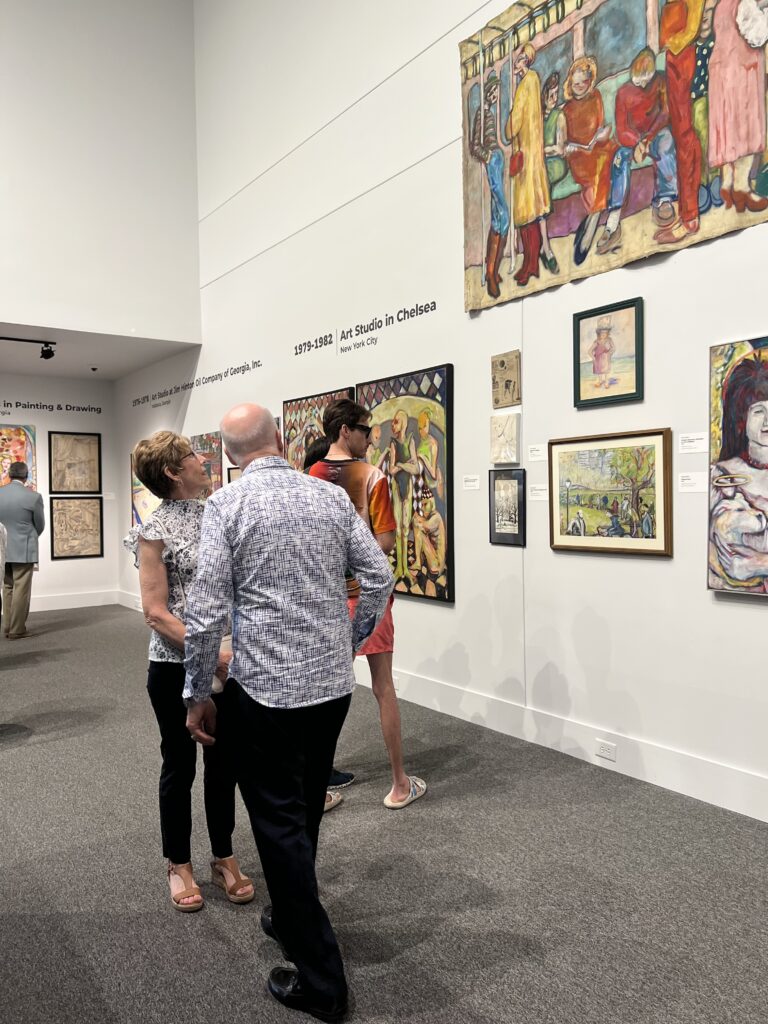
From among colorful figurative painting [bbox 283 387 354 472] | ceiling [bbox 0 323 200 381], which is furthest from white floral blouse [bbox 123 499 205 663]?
ceiling [bbox 0 323 200 381]

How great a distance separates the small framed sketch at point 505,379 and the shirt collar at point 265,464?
271cm

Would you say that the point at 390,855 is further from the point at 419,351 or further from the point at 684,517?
the point at 419,351

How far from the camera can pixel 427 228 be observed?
5.27 metres

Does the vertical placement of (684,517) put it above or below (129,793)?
above

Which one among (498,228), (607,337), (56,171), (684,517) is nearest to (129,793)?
(684,517)

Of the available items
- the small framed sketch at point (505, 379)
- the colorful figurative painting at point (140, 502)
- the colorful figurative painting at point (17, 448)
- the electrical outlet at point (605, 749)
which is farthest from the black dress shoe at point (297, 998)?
the colorful figurative painting at point (17, 448)

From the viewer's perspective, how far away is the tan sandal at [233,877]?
270cm

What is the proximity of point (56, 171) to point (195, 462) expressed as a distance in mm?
6838

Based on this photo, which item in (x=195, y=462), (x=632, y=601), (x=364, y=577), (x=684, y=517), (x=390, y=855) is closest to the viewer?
(x=364, y=577)

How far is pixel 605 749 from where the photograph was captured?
158 inches

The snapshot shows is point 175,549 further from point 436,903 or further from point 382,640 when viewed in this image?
point 436,903

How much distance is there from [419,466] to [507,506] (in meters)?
0.92

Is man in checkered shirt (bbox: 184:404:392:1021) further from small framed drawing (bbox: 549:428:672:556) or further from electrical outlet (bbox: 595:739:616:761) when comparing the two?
electrical outlet (bbox: 595:739:616:761)

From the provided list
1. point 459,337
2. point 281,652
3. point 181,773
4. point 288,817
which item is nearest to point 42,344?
point 459,337
